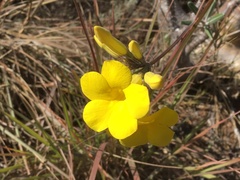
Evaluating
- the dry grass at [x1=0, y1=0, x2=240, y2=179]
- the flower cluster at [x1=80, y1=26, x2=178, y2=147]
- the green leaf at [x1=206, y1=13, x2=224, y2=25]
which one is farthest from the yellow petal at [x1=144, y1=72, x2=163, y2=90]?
the dry grass at [x1=0, y1=0, x2=240, y2=179]

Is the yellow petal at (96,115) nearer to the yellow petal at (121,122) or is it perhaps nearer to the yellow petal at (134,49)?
the yellow petal at (121,122)

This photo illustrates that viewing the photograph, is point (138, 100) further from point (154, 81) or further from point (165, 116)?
point (165, 116)

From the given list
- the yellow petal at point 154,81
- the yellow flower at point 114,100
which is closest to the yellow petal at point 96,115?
the yellow flower at point 114,100

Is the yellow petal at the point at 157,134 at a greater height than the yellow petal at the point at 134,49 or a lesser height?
lesser

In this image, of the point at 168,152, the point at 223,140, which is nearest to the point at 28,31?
the point at 168,152

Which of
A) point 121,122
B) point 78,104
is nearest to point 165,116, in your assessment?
point 121,122

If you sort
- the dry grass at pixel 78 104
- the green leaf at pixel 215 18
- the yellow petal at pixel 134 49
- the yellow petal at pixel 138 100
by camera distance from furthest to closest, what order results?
the dry grass at pixel 78 104 → the green leaf at pixel 215 18 → the yellow petal at pixel 134 49 → the yellow petal at pixel 138 100
